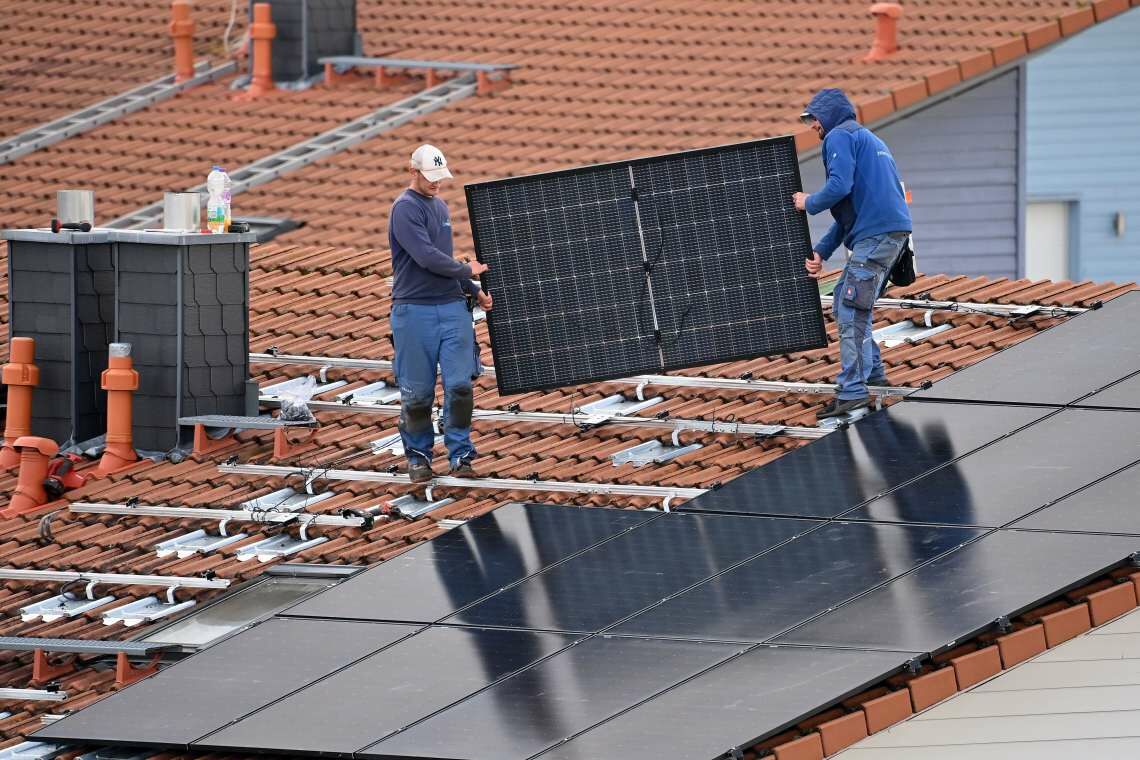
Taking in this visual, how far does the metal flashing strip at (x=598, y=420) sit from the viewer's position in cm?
1625

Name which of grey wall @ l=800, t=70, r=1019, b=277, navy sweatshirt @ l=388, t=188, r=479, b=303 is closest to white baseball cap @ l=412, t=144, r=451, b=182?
navy sweatshirt @ l=388, t=188, r=479, b=303

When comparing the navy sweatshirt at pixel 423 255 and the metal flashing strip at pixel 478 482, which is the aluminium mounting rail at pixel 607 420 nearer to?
the metal flashing strip at pixel 478 482

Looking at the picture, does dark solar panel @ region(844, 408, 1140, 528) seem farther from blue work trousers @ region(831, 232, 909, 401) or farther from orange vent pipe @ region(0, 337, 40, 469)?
orange vent pipe @ region(0, 337, 40, 469)

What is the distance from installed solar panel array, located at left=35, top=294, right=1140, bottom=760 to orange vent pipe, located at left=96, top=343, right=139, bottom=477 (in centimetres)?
366

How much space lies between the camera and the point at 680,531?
48.0 feet

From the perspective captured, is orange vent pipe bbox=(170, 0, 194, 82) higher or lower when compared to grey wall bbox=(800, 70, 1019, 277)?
higher

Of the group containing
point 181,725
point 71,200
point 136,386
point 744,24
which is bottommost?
point 181,725

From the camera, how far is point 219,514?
53.5 ft

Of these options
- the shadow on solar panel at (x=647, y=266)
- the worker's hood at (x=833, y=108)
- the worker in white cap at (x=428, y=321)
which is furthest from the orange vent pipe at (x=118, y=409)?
the worker's hood at (x=833, y=108)

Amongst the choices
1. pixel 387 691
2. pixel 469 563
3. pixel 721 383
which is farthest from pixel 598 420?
pixel 387 691

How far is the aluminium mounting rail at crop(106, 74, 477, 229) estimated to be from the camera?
91.2 ft

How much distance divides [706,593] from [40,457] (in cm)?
608

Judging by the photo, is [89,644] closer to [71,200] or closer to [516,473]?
[516,473]

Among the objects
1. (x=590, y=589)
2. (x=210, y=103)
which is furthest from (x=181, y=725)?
(x=210, y=103)
